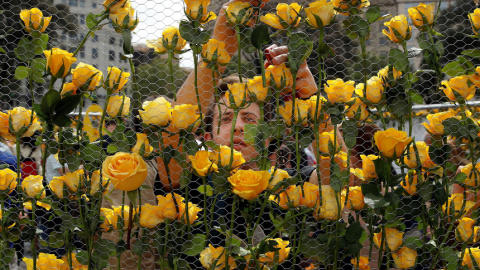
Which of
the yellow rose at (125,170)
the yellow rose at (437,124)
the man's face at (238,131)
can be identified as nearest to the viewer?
the yellow rose at (125,170)

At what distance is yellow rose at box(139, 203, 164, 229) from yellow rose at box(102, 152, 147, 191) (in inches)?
2.0

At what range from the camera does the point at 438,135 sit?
76 cm

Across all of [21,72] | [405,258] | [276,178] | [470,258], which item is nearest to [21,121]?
→ [21,72]

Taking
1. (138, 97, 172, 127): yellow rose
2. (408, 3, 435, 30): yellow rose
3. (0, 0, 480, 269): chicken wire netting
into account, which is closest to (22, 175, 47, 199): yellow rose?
(0, 0, 480, 269): chicken wire netting

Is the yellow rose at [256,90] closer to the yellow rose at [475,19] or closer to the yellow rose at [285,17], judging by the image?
the yellow rose at [285,17]

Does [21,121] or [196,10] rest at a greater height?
[196,10]

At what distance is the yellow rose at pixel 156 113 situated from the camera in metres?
0.69

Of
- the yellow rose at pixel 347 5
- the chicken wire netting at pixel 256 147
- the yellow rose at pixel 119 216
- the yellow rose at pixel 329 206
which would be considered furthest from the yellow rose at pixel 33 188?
the yellow rose at pixel 347 5

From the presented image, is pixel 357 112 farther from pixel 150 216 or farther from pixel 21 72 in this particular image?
pixel 21 72

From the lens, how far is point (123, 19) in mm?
729

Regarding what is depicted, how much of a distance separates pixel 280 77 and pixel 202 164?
7.4 inches

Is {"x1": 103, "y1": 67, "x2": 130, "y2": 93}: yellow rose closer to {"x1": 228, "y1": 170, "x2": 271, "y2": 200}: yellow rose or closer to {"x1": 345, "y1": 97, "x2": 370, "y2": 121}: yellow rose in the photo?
{"x1": 228, "y1": 170, "x2": 271, "y2": 200}: yellow rose

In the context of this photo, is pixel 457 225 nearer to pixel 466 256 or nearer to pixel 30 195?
pixel 466 256

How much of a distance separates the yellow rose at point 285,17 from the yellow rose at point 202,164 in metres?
0.24
